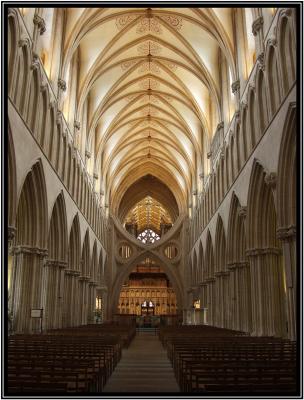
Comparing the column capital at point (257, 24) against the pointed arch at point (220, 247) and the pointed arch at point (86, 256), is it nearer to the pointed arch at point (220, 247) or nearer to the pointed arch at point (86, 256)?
the pointed arch at point (220, 247)

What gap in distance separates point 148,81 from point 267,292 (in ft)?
66.6

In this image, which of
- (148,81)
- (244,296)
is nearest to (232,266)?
(244,296)

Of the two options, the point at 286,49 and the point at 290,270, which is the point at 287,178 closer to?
the point at 290,270

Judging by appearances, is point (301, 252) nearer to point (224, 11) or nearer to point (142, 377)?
point (142, 377)

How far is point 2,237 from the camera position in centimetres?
830

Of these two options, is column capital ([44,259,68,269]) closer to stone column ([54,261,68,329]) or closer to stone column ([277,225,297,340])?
stone column ([54,261,68,329])

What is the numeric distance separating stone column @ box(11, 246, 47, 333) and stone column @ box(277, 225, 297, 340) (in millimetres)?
10063

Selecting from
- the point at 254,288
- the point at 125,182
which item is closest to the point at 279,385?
the point at 254,288

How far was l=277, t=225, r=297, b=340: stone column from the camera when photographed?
42.9ft

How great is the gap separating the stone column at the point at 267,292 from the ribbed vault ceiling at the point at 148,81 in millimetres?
10106

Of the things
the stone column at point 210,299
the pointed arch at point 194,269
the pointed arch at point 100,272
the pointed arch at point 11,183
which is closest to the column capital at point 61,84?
the pointed arch at point 11,183

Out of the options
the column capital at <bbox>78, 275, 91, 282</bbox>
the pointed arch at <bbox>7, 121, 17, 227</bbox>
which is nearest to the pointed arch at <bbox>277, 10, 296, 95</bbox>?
the pointed arch at <bbox>7, 121, 17, 227</bbox>

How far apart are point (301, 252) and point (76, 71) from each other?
20.3m

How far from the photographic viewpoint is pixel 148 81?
107ft
